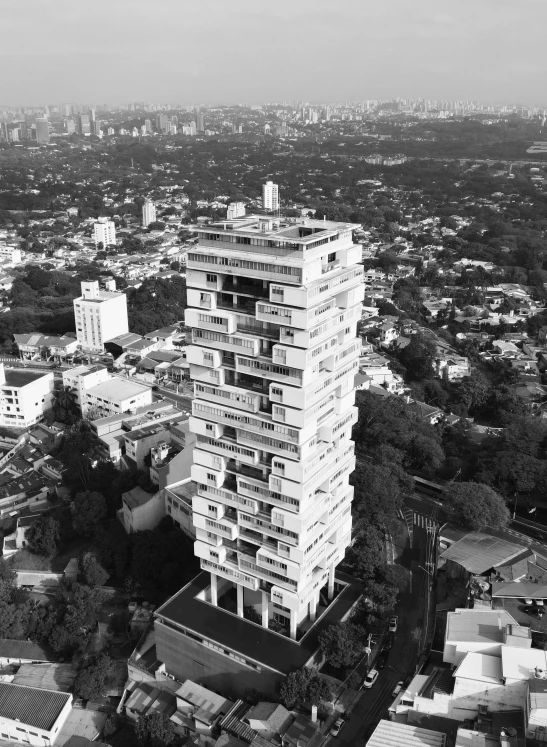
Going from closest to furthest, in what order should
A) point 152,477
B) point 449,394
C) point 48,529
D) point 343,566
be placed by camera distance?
point 343,566
point 48,529
point 152,477
point 449,394

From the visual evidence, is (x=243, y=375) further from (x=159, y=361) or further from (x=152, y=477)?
(x=159, y=361)

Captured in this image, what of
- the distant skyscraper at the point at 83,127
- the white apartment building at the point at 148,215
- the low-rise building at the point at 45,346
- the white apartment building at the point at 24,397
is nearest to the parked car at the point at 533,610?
the white apartment building at the point at 24,397

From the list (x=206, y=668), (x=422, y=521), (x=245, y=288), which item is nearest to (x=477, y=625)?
(x=422, y=521)

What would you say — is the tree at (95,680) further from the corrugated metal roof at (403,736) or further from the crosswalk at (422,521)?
the crosswalk at (422,521)

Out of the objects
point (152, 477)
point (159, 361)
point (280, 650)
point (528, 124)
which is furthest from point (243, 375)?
point (528, 124)

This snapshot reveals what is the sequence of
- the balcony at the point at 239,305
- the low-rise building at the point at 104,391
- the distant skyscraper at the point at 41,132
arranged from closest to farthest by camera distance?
the balcony at the point at 239,305 → the low-rise building at the point at 104,391 → the distant skyscraper at the point at 41,132

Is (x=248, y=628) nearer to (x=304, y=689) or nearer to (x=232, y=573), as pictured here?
(x=232, y=573)

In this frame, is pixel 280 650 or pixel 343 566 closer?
pixel 280 650
